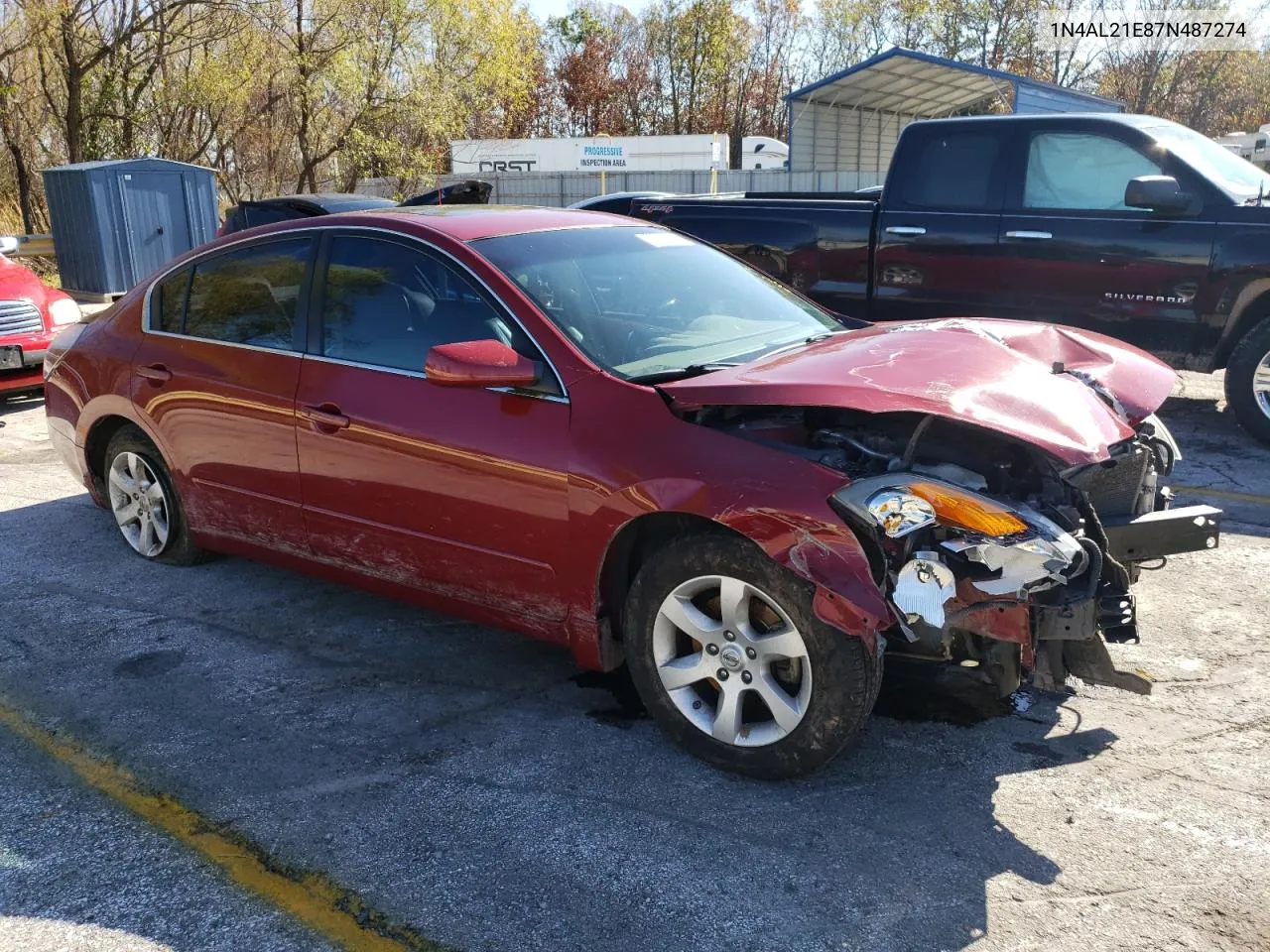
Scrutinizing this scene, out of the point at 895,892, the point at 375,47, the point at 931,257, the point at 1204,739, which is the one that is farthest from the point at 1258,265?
the point at 375,47

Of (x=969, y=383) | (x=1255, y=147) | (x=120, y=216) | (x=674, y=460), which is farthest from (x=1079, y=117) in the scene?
(x=1255, y=147)

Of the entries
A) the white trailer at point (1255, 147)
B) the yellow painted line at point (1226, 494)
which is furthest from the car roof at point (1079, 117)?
the white trailer at point (1255, 147)

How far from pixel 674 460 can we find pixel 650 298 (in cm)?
108

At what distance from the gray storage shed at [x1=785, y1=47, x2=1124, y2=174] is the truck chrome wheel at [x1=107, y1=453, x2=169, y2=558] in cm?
1790

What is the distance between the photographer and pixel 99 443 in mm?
5266

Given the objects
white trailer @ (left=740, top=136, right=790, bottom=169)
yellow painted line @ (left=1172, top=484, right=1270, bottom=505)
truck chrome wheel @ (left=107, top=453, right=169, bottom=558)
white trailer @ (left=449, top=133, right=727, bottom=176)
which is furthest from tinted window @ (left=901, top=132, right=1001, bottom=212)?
white trailer @ (left=740, top=136, right=790, bottom=169)

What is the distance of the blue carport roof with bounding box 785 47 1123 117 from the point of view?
20.9 meters

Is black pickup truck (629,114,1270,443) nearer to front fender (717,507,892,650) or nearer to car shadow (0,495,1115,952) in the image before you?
car shadow (0,495,1115,952)

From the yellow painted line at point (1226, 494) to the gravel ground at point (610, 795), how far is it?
1402mm

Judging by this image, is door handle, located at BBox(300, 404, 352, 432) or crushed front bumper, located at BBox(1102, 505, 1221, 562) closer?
crushed front bumper, located at BBox(1102, 505, 1221, 562)

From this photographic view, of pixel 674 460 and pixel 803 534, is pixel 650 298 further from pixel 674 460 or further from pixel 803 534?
pixel 803 534

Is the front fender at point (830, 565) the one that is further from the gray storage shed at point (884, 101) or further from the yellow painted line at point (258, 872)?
the gray storage shed at point (884, 101)

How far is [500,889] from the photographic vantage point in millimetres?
2699

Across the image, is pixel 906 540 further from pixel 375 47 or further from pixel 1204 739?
pixel 375 47
